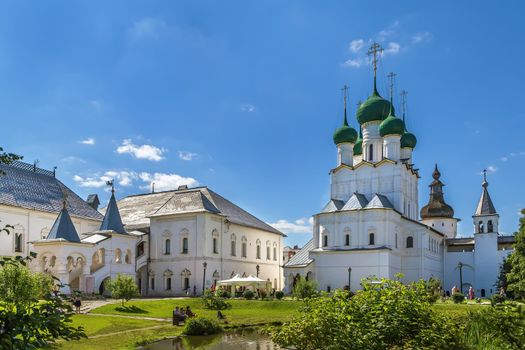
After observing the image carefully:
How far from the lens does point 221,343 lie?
61.8 feet

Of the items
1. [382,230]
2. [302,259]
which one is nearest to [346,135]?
[382,230]

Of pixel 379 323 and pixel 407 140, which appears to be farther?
pixel 407 140

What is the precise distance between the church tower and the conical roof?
1625 inches

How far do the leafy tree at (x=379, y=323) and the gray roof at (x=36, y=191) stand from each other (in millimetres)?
32468

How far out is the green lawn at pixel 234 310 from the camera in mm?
26361

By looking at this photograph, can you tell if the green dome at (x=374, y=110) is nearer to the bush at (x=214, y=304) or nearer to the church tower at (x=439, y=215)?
the church tower at (x=439, y=215)

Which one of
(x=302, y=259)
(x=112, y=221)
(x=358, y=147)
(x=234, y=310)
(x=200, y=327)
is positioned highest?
(x=358, y=147)

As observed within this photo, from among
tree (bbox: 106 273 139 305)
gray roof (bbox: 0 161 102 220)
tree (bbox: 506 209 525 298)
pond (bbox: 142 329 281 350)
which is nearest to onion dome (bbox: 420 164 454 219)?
tree (bbox: 506 209 525 298)

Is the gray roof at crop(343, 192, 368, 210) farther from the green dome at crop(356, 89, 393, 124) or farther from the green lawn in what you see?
the green lawn

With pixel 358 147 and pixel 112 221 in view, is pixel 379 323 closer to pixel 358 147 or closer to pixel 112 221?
pixel 112 221

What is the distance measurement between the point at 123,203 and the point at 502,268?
36038 mm

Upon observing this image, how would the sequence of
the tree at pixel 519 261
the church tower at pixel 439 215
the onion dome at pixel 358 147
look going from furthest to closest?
the church tower at pixel 439 215
the onion dome at pixel 358 147
the tree at pixel 519 261

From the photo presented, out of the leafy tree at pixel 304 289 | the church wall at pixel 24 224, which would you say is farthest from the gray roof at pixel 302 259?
the church wall at pixel 24 224

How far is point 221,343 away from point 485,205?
41.1 metres
